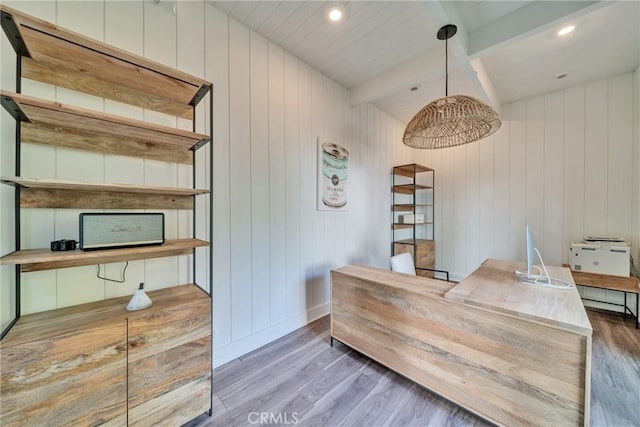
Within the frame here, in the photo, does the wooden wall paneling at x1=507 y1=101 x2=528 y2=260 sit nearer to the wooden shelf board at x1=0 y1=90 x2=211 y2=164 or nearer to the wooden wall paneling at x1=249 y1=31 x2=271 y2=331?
the wooden wall paneling at x1=249 y1=31 x2=271 y2=331

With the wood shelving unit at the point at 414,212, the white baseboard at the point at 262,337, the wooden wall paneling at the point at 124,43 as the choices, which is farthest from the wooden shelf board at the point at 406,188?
the wooden wall paneling at the point at 124,43

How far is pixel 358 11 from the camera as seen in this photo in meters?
1.89

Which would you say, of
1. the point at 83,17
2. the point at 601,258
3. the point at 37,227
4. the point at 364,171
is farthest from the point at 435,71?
the point at 37,227

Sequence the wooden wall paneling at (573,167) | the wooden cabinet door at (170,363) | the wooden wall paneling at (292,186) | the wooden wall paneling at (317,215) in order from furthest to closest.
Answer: the wooden wall paneling at (573,167)
the wooden wall paneling at (317,215)
the wooden wall paneling at (292,186)
the wooden cabinet door at (170,363)

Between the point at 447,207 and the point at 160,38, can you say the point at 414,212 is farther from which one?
the point at 160,38

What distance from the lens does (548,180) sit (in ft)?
10.7

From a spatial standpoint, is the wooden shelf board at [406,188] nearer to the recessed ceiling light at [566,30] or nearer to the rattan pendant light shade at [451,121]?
the rattan pendant light shade at [451,121]

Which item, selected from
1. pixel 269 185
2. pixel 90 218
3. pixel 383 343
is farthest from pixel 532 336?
pixel 90 218

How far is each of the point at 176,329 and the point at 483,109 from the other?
226 centimetres

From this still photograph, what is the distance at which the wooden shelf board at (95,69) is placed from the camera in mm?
1097

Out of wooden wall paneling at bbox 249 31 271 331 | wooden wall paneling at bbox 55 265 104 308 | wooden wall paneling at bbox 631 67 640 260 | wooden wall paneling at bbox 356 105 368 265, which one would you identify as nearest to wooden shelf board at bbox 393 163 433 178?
wooden wall paneling at bbox 356 105 368 265

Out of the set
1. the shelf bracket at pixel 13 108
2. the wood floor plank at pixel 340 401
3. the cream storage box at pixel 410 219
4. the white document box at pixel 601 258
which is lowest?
the wood floor plank at pixel 340 401

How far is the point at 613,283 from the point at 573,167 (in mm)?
1442

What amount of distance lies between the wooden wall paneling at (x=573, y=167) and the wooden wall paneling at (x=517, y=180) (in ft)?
1.28
